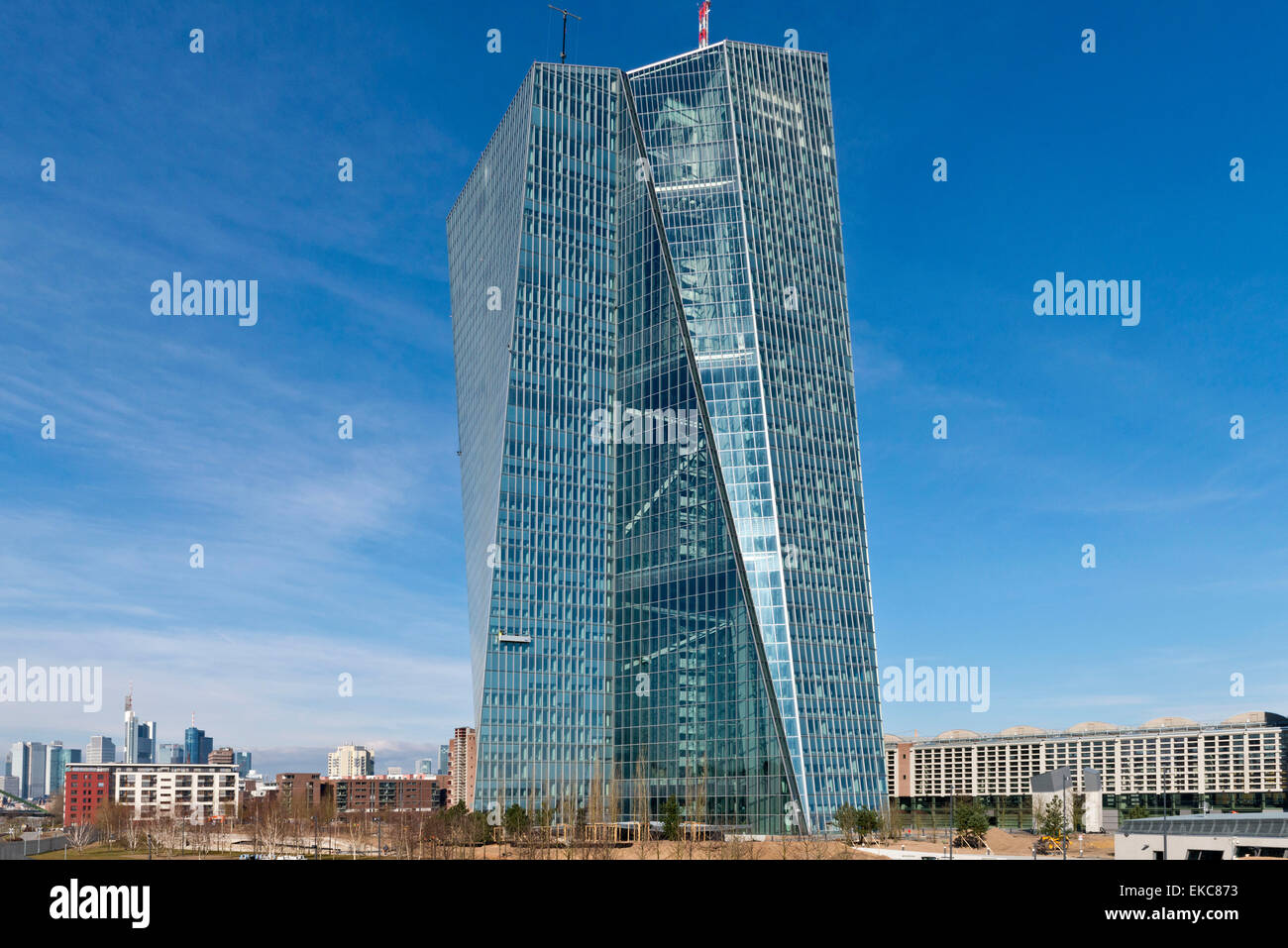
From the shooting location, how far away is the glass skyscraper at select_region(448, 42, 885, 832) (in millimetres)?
142000

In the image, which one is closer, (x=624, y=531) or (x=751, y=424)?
(x=751, y=424)

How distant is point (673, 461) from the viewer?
156m

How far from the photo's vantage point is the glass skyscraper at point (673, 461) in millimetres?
142000

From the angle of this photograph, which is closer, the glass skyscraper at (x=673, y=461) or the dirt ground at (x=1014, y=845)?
the dirt ground at (x=1014, y=845)

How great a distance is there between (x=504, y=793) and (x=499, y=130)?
105629 mm

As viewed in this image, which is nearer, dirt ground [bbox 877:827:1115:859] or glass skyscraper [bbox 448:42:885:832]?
dirt ground [bbox 877:827:1115:859]

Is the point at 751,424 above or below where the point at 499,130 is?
below

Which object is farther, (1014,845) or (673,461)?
(673,461)

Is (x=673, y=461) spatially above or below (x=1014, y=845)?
above

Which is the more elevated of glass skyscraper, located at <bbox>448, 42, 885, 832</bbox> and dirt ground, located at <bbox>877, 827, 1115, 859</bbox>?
glass skyscraper, located at <bbox>448, 42, 885, 832</bbox>

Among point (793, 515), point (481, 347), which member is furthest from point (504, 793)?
point (481, 347)

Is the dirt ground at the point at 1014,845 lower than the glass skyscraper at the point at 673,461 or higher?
lower
